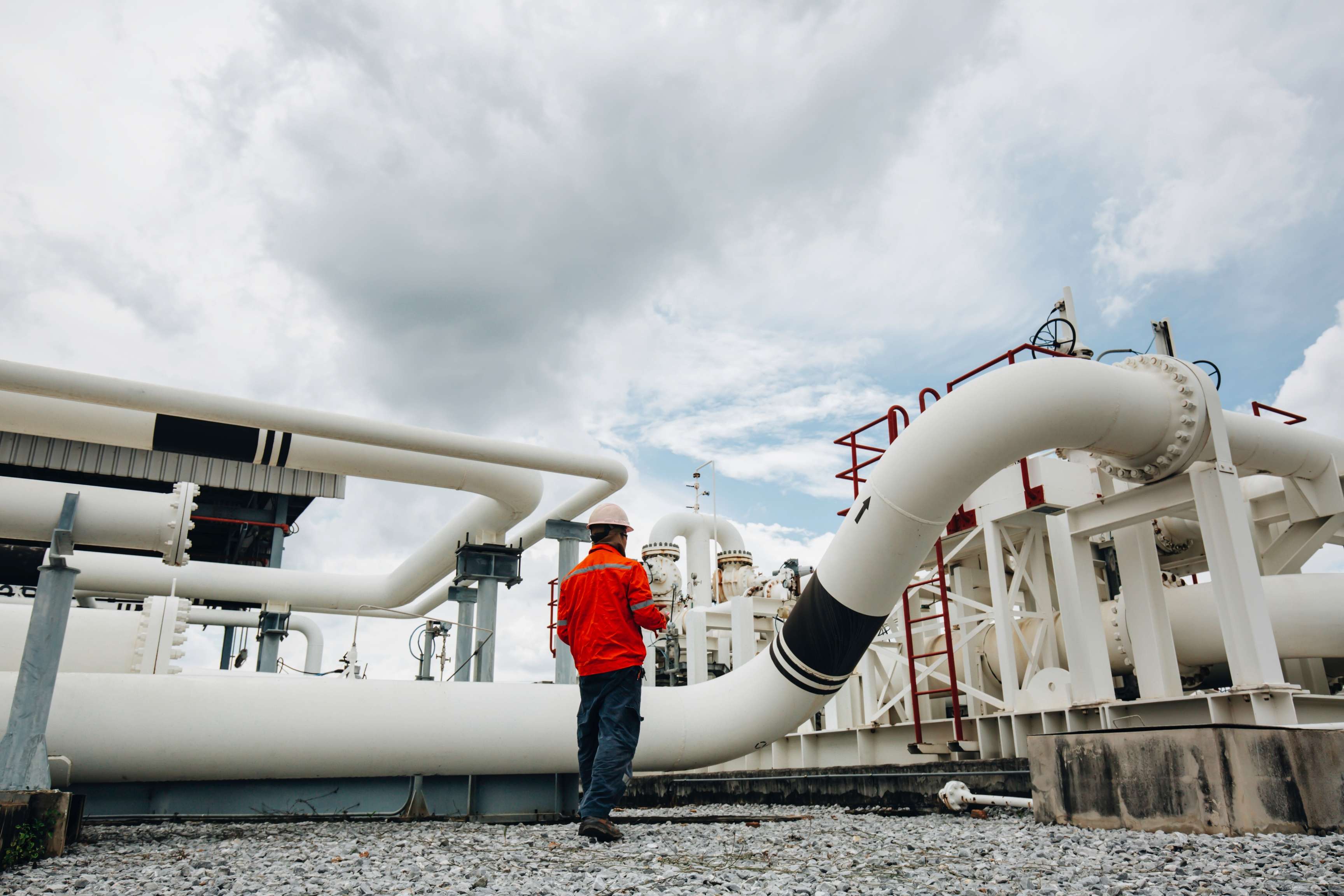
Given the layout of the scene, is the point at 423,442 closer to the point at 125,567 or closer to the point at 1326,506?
the point at 125,567

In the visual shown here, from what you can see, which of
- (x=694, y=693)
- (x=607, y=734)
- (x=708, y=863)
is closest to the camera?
(x=708, y=863)

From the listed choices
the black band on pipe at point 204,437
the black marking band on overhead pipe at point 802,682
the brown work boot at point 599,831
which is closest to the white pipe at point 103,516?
the black band on pipe at point 204,437

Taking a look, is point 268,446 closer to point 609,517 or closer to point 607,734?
point 609,517

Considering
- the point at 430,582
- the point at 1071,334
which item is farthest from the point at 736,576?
the point at 1071,334

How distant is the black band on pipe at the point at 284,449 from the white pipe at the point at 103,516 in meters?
1.47

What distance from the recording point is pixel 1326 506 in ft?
23.1

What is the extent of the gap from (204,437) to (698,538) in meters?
11.6

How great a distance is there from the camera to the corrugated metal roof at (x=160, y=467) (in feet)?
40.0

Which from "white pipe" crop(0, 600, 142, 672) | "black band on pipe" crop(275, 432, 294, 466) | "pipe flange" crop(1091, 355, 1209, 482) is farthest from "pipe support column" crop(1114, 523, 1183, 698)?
"white pipe" crop(0, 600, 142, 672)

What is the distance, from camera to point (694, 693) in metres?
5.82

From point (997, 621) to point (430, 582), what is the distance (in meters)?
6.04

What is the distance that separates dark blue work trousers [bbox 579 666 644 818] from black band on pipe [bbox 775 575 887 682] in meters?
1.58

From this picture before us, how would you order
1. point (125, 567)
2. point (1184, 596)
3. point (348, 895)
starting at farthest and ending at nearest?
point (125, 567), point (1184, 596), point (348, 895)

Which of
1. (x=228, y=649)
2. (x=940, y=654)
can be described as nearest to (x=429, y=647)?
(x=940, y=654)
